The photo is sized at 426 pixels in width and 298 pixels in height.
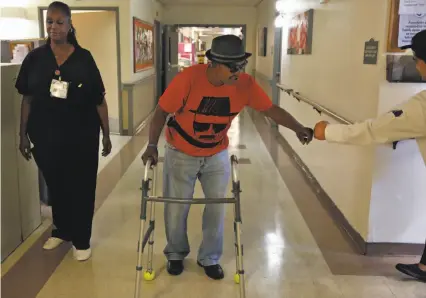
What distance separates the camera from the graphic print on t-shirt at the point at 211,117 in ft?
7.38

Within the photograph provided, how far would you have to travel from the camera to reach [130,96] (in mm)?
6793

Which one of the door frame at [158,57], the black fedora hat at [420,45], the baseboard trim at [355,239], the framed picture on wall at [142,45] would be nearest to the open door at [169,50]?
the door frame at [158,57]

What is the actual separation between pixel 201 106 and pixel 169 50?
9252 millimetres

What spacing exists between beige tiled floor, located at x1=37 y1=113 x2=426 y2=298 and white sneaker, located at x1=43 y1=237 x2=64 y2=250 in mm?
184

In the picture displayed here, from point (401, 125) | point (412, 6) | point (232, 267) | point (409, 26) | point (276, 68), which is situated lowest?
point (232, 267)

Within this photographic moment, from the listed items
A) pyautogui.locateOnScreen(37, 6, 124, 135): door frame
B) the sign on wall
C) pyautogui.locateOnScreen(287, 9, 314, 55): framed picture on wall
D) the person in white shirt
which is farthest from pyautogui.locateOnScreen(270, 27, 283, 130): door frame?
the person in white shirt

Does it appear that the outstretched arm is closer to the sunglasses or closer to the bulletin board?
the bulletin board

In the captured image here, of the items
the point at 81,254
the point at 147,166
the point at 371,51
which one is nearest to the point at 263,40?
the point at 371,51

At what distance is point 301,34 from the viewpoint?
5117mm

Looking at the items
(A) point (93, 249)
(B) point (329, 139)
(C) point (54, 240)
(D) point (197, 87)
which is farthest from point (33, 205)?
(B) point (329, 139)

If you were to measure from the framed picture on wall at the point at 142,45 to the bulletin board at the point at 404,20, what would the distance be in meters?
4.92

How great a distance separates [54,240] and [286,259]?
4.88 ft

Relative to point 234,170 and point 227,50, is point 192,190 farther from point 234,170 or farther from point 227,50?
point 227,50

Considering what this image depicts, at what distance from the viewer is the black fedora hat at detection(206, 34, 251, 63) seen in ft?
6.82
